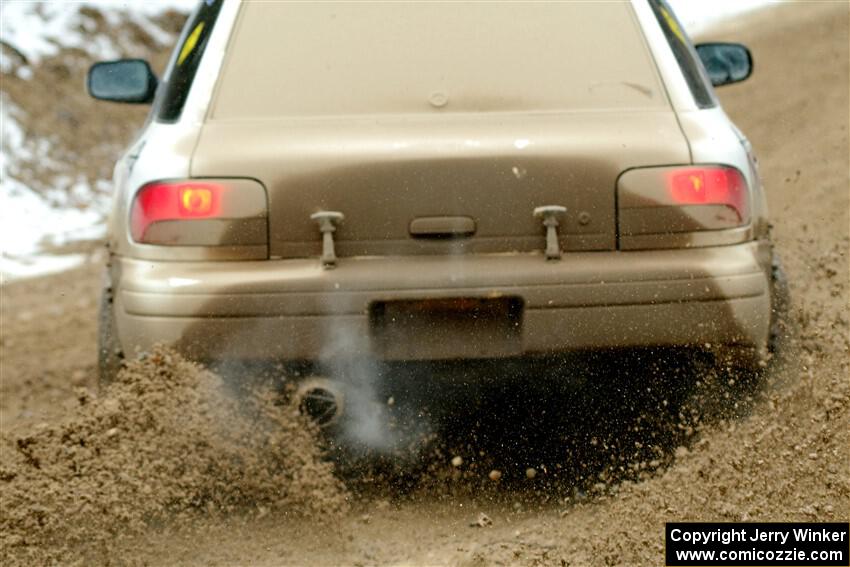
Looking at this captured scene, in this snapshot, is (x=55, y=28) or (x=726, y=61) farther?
(x=55, y=28)

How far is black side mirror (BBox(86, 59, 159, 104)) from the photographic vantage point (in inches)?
216

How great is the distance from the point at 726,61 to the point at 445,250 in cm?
196

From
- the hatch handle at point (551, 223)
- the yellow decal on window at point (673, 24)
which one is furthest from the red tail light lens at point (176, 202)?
the yellow decal on window at point (673, 24)

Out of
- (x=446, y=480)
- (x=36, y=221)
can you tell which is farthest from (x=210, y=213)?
(x=36, y=221)

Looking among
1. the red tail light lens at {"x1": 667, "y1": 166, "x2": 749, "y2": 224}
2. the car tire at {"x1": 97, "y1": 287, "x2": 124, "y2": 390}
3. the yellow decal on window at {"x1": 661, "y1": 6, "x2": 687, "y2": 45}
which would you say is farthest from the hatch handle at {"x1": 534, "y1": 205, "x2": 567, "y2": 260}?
the car tire at {"x1": 97, "y1": 287, "x2": 124, "y2": 390}

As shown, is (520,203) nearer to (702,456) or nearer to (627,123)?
(627,123)

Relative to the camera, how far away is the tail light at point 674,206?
4.35 meters

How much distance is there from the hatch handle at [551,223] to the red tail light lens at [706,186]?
35 centimetres

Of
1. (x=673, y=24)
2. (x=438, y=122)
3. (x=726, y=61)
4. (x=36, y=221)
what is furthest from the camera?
(x=36, y=221)

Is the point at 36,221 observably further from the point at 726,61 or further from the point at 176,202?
the point at 176,202

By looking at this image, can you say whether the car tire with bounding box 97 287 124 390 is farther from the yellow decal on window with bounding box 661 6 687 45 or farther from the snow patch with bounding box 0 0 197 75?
the snow patch with bounding box 0 0 197 75

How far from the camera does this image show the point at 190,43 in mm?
5176

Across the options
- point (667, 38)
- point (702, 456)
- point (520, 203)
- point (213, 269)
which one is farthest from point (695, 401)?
point (213, 269)

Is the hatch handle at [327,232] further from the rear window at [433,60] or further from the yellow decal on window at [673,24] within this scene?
the yellow decal on window at [673,24]
